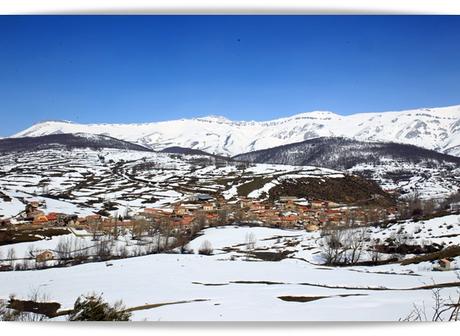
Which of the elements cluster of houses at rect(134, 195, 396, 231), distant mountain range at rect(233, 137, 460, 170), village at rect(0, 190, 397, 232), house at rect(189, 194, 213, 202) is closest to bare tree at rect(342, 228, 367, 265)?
village at rect(0, 190, 397, 232)

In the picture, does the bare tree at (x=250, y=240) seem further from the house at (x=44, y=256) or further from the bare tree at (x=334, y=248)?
the house at (x=44, y=256)

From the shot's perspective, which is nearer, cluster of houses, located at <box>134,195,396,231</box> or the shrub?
the shrub

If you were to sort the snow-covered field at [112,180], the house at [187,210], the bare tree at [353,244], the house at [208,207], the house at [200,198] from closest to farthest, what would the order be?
the bare tree at [353,244] < the house at [187,210] < the snow-covered field at [112,180] < the house at [208,207] < the house at [200,198]

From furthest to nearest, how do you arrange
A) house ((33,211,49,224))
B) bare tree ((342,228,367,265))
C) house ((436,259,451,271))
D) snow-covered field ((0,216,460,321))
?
house ((33,211,49,224))
bare tree ((342,228,367,265))
house ((436,259,451,271))
snow-covered field ((0,216,460,321))

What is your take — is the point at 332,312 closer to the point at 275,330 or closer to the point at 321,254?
the point at 275,330

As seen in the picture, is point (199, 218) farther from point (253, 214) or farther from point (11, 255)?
point (11, 255)

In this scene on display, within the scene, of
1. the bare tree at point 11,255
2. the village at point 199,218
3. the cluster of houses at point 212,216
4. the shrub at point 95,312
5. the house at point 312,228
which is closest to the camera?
the shrub at point 95,312

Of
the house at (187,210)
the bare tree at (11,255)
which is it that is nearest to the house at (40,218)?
the bare tree at (11,255)

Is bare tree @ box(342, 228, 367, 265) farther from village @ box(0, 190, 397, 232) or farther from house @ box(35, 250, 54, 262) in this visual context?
house @ box(35, 250, 54, 262)
